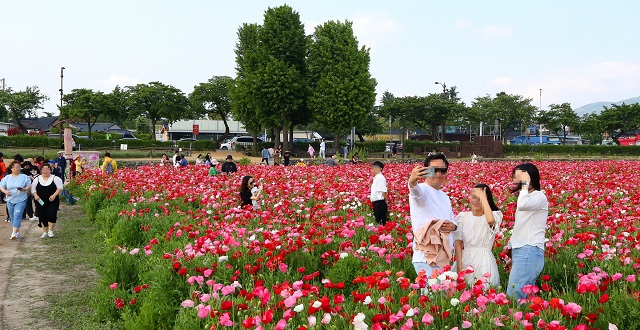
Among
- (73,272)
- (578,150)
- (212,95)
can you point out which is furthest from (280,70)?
(73,272)

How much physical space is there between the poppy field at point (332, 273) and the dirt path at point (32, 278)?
0.72 m

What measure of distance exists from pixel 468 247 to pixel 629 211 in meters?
5.62

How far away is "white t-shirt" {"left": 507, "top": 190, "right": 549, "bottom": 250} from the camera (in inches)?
192

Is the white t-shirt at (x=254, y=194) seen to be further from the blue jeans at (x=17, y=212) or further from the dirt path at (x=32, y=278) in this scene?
the blue jeans at (x=17, y=212)

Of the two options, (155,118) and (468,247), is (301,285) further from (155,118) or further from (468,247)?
(155,118)

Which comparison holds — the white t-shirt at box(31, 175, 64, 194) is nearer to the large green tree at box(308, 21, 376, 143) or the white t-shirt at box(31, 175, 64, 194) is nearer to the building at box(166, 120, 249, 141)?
the large green tree at box(308, 21, 376, 143)

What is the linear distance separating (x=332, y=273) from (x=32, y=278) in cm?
501

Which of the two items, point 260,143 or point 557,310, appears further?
point 260,143

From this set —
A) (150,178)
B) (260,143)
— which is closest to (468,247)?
(150,178)

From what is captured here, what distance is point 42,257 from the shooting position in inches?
388

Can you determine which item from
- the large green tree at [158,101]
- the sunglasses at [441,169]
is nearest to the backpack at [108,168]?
the sunglasses at [441,169]

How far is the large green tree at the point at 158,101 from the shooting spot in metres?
62.5

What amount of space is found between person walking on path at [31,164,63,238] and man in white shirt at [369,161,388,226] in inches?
250

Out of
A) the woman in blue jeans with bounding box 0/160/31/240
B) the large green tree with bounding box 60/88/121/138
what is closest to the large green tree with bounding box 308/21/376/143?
the large green tree with bounding box 60/88/121/138
